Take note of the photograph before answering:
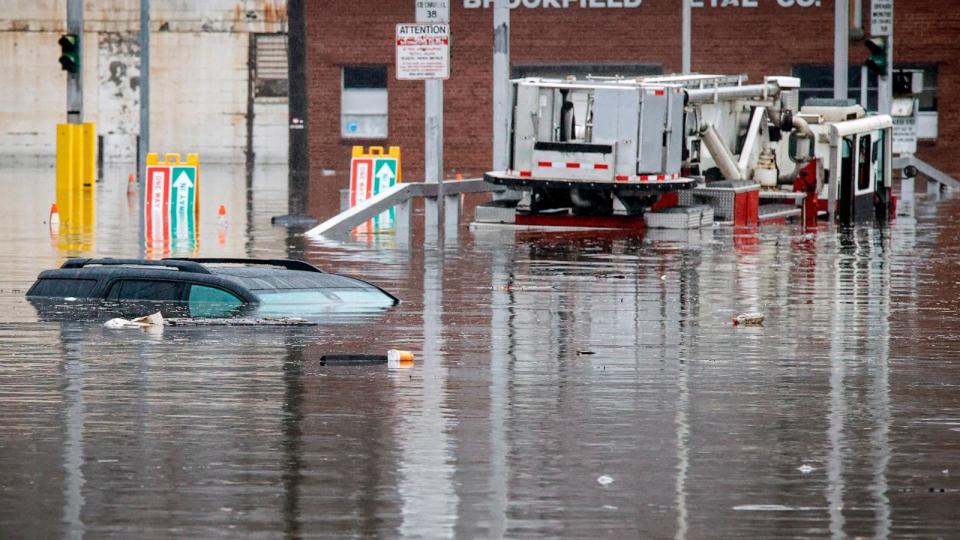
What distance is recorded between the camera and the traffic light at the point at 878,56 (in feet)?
128

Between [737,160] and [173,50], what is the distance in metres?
28.7

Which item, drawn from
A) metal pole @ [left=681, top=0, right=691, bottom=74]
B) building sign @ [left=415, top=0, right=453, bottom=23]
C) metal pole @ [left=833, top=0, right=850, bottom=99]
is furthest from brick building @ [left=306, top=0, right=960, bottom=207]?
building sign @ [left=415, top=0, right=453, bottom=23]

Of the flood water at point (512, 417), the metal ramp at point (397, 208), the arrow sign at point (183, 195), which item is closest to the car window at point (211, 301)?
the flood water at point (512, 417)

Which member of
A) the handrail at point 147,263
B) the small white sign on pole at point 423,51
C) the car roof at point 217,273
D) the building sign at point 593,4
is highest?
the building sign at point 593,4

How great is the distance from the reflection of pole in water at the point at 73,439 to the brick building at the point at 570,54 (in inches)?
1541

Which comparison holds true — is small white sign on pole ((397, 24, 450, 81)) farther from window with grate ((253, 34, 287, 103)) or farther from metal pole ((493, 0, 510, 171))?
window with grate ((253, 34, 287, 103))

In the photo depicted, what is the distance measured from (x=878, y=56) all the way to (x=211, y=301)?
927 inches

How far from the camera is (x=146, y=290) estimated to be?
1838cm

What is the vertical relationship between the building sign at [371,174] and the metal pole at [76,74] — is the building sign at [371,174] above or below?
below

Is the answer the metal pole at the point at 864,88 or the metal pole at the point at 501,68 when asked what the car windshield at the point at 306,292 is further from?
the metal pole at the point at 864,88

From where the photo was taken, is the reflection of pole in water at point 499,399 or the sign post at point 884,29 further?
the sign post at point 884,29

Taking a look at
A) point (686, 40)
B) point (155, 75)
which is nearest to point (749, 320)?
point (686, 40)

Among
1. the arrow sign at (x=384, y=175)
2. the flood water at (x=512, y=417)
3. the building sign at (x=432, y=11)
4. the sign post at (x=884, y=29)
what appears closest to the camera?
the flood water at (x=512, y=417)

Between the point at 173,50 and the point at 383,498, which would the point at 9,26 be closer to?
→ the point at 173,50
